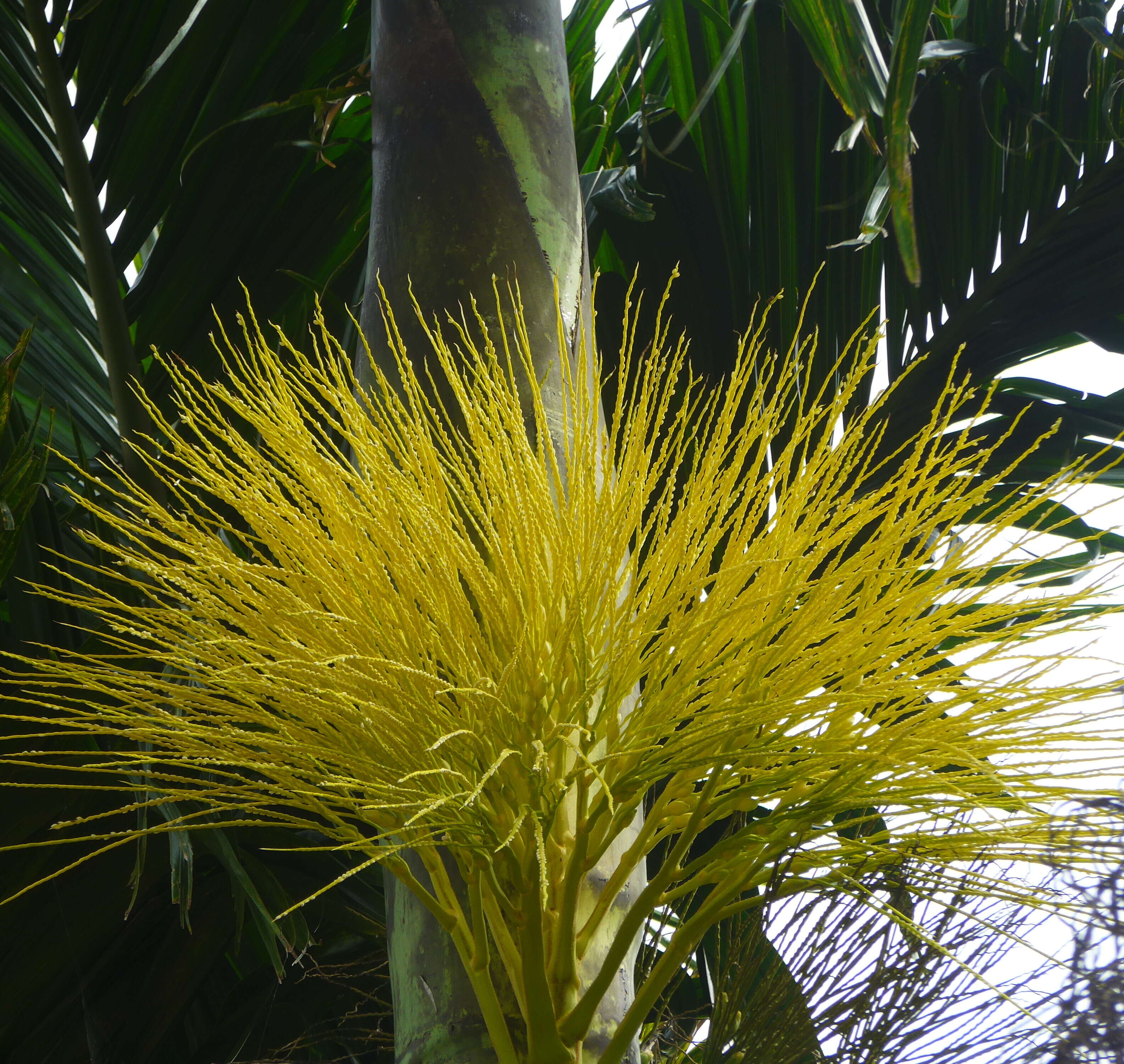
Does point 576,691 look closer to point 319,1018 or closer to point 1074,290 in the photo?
point 319,1018

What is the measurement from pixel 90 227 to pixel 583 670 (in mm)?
1190

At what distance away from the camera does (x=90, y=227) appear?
1501 mm

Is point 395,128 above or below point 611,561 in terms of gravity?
above

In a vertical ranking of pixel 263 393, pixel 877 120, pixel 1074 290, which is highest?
pixel 877 120

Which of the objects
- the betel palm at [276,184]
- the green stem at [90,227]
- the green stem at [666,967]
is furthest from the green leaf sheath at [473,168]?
the green stem at [90,227]

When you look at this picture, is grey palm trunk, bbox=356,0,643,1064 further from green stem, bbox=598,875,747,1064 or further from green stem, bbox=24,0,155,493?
green stem, bbox=24,0,155,493

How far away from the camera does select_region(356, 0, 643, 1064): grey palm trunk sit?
0.96 metres

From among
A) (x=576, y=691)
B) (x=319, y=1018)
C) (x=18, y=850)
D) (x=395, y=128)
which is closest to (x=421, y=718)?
(x=576, y=691)

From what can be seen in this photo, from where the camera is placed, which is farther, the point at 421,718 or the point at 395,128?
the point at 395,128

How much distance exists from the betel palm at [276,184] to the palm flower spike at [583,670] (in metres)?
0.76

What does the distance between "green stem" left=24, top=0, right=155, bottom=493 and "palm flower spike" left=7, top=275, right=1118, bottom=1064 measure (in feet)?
2.44

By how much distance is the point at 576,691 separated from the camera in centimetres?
70

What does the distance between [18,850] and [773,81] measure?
1431 mm

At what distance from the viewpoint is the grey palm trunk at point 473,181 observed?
0.96m
